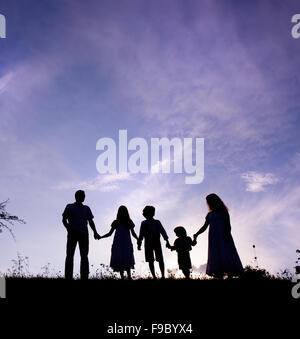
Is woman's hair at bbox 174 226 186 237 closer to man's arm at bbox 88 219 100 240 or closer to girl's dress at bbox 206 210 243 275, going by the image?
girl's dress at bbox 206 210 243 275

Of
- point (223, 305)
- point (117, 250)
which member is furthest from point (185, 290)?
point (117, 250)

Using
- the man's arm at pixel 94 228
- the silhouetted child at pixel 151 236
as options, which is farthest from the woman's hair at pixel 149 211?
the man's arm at pixel 94 228

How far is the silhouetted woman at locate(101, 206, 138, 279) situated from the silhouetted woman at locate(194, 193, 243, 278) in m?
2.85

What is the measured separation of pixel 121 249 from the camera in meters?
11.2

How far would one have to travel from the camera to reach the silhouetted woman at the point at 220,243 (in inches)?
355

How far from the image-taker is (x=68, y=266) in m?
9.86

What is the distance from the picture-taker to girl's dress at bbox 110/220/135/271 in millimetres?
11109

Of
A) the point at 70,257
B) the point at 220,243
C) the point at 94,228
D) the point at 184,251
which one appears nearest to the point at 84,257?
the point at 70,257

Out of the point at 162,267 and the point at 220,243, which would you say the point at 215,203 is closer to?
the point at 220,243

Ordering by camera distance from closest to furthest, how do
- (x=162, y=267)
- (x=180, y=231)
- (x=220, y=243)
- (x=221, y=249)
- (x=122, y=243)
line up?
1. (x=221, y=249)
2. (x=220, y=243)
3. (x=162, y=267)
4. (x=122, y=243)
5. (x=180, y=231)

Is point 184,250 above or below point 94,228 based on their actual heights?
below

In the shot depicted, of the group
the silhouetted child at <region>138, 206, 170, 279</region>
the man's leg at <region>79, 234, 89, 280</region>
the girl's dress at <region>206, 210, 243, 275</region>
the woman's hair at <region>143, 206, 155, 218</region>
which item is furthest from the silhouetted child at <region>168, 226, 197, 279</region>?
the man's leg at <region>79, 234, 89, 280</region>

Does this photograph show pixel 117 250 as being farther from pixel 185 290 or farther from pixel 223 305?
pixel 223 305

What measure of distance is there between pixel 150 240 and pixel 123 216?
1212 mm
